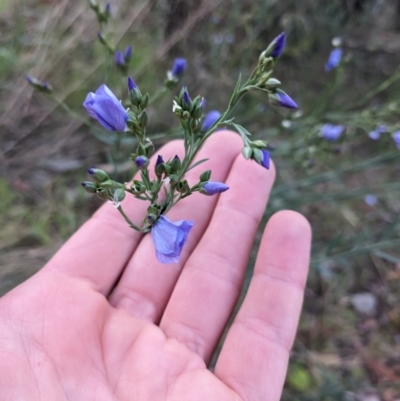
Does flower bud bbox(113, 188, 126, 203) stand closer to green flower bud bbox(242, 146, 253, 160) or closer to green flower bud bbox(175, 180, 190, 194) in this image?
green flower bud bbox(175, 180, 190, 194)

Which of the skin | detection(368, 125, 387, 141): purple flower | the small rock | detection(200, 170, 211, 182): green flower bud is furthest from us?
the small rock

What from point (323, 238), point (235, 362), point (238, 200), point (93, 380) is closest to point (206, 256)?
point (238, 200)

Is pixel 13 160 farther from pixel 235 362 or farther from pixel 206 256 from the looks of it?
pixel 235 362

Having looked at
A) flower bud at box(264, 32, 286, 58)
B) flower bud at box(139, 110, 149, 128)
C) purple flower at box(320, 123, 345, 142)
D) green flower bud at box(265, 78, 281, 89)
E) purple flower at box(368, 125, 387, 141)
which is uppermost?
purple flower at box(368, 125, 387, 141)

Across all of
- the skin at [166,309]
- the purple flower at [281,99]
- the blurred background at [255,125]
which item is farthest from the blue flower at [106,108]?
the blurred background at [255,125]

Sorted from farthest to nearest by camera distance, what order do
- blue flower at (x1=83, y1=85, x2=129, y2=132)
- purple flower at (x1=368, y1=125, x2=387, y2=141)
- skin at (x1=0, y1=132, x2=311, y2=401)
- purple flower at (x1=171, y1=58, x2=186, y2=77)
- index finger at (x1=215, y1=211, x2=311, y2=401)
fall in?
purple flower at (x1=368, y1=125, x2=387, y2=141), purple flower at (x1=171, y1=58, x2=186, y2=77), index finger at (x1=215, y1=211, x2=311, y2=401), skin at (x1=0, y1=132, x2=311, y2=401), blue flower at (x1=83, y1=85, x2=129, y2=132)

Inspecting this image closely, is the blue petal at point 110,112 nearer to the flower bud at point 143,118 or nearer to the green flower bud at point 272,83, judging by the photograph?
the flower bud at point 143,118

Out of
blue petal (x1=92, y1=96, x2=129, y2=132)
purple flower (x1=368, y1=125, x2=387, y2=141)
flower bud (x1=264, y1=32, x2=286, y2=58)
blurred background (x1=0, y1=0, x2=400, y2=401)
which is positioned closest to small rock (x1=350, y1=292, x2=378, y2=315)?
blurred background (x1=0, y1=0, x2=400, y2=401)
